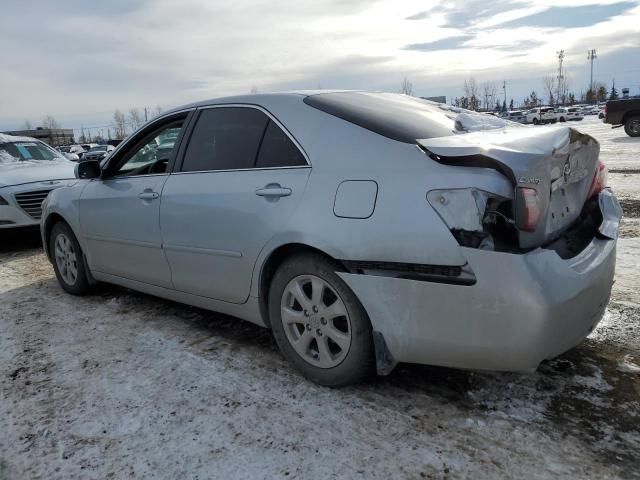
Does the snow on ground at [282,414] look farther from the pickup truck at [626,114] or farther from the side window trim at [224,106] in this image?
the pickup truck at [626,114]

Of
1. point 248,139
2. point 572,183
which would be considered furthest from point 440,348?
point 248,139

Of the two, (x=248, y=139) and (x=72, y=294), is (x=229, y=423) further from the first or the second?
(x=72, y=294)

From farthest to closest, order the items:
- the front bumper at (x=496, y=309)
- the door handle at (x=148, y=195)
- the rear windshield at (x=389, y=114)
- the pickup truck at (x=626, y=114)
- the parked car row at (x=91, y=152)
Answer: the parked car row at (x=91, y=152)
the pickup truck at (x=626, y=114)
the door handle at (x=148, y=195)
the rear windshield at (x=389, y=114)
the front bumper at (x=496, y=309)

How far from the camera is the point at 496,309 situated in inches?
88.5

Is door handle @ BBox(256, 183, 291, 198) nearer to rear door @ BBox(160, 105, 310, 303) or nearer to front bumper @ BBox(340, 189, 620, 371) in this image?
rear door @ BBox(160, 105, 310, 303)

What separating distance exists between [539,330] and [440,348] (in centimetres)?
44

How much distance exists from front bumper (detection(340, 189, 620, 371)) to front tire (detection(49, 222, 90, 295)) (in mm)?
3051

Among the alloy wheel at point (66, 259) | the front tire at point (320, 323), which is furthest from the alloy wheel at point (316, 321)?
the alloy wheel at point (66, 259)

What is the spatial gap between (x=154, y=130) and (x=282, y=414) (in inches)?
96.3

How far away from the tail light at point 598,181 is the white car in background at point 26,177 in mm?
5233

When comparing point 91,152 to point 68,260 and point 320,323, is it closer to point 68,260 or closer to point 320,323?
point 68,260

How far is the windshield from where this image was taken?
8.34 metres

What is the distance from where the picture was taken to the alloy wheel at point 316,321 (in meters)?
2.74

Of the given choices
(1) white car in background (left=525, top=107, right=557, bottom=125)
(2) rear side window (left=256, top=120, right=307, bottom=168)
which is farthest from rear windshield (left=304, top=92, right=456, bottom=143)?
(1) white car in background (left=525, top=107, right=557, bottom=125)
